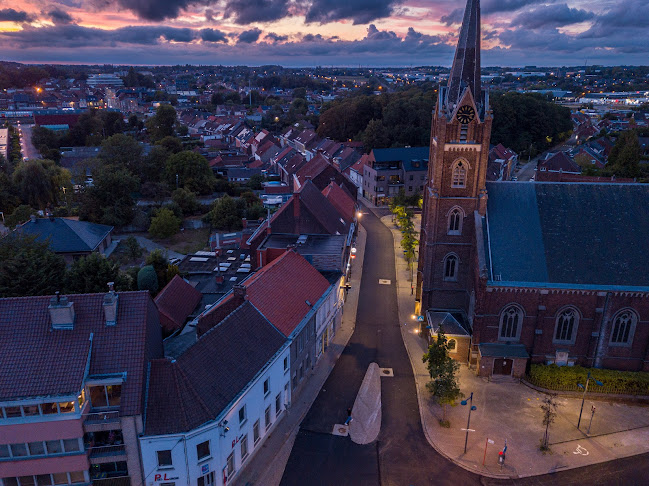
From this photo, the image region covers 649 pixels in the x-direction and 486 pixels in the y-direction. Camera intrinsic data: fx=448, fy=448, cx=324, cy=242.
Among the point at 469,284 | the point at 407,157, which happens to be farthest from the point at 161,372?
the point at 407,157

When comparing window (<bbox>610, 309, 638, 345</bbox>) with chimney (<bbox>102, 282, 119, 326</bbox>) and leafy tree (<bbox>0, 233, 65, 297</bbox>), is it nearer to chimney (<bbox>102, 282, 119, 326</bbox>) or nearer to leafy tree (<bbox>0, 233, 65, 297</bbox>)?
chimney (<bbox>102, 282, 119, 326</bbox>)

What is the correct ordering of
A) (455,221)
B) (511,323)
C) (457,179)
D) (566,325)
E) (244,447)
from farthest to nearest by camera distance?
(455,221) → (457,179) → (511,323) → (566,325) → (244,447)

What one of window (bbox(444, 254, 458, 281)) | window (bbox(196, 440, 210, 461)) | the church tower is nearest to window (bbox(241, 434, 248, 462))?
window (bbox(196, 440, 210, 461))

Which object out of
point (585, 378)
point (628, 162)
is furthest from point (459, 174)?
point (628, 162)

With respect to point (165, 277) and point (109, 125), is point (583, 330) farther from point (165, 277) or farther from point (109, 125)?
point (109, 125)

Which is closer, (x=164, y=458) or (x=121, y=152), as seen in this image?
(x=164, y=458)

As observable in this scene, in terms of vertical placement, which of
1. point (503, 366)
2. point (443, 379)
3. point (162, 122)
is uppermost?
point (162, 122)

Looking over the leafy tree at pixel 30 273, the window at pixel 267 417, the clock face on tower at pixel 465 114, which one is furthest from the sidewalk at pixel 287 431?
the leafy tree at pixel 30 273

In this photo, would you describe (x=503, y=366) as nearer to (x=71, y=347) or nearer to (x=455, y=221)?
(x=455, y=221)
